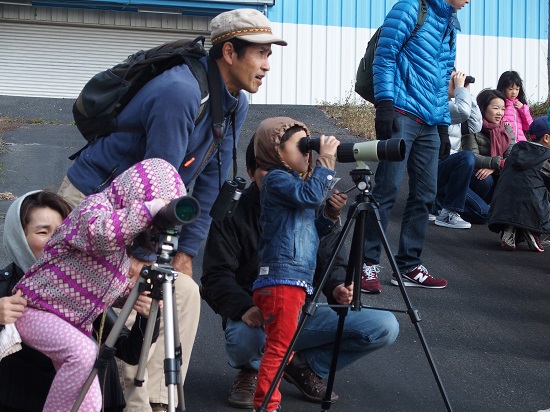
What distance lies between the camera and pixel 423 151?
23.2 feet

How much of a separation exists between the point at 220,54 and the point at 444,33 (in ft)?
10.6

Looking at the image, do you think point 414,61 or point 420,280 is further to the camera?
point 420,280

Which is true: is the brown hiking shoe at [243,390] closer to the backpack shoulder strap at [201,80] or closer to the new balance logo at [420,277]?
the backpack shoulder strap at [201,80]

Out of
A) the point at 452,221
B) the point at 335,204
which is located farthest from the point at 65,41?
the point at 335,204

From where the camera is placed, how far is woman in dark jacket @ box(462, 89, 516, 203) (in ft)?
31.7

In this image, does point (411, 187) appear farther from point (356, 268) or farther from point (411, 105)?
point (356, 268)

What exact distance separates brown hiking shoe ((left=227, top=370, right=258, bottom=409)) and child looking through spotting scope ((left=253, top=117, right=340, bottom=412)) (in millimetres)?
426

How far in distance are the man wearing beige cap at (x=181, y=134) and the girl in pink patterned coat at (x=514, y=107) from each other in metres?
6.30

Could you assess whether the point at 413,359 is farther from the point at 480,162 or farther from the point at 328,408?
the point at 480,162

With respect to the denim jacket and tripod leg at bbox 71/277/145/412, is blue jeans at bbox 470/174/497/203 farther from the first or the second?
Result: tripod leg at bbox 71/277/145/412

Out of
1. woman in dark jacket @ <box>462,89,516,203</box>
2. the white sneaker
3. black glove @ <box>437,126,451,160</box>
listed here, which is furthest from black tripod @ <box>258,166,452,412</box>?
woman in dark jacket @ <box>462,89,516,203</box>

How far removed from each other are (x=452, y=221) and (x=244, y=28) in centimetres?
572

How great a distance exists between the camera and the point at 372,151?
4.16 meters

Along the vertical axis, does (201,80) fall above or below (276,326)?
above
